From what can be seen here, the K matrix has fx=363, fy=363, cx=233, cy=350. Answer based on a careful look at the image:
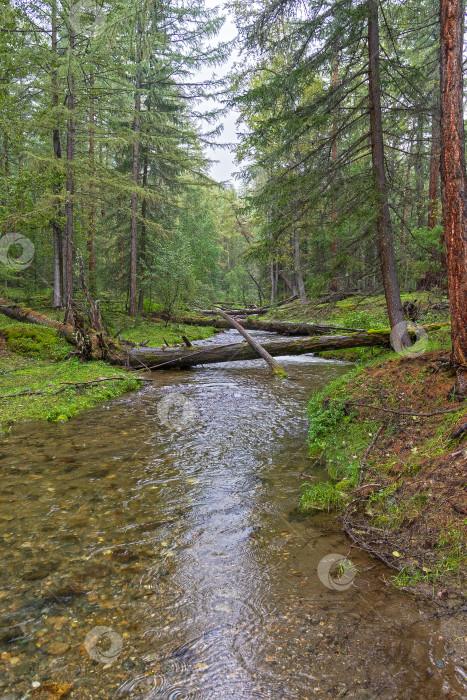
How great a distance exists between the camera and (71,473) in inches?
193

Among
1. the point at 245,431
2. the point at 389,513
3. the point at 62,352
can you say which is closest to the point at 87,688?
the point at 389,513

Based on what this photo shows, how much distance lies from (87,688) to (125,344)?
399 inches

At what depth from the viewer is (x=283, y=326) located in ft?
45.5

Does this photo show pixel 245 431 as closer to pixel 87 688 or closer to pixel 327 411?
pixel 327 411
